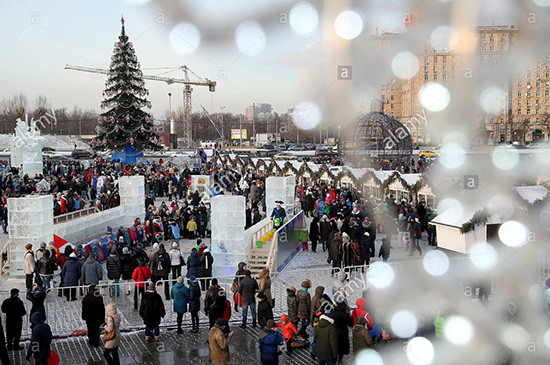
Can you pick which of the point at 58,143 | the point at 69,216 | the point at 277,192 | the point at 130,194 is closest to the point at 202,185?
the point at 130,194

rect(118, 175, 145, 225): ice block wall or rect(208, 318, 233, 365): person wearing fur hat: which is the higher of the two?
rect(118, 175, 145, 225): ice block wall

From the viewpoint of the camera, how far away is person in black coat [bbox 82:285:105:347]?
737 centimetres

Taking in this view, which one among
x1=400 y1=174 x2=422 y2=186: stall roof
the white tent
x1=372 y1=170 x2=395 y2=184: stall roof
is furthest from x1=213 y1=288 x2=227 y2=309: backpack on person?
x1=372 y1=170 x2=395 y2=184: stall roof

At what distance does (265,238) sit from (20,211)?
19.4 ft

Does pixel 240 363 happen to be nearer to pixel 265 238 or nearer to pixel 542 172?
pixel 265 238

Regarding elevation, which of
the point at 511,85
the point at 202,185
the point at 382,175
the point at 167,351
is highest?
the point at 511,85

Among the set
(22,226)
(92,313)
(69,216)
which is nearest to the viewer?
(92,313)

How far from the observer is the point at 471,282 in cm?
949

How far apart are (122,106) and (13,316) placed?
32.7 metres

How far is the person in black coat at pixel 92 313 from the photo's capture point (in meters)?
7.37

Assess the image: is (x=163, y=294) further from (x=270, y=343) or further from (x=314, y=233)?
(x=314, y=233)

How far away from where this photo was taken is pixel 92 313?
737 centimetres

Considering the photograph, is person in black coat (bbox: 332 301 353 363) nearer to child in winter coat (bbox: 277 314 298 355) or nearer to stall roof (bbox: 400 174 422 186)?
child in winter coat (bbox: 277 314 298 355)

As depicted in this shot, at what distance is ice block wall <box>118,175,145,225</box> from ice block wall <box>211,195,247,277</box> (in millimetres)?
6848
